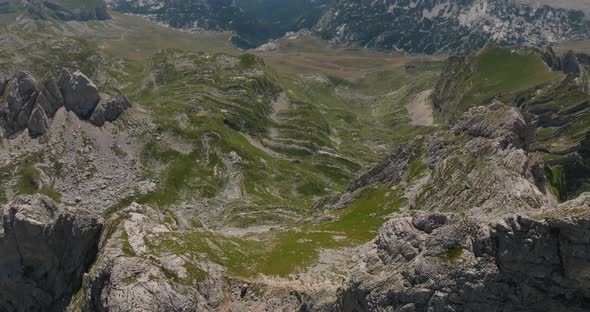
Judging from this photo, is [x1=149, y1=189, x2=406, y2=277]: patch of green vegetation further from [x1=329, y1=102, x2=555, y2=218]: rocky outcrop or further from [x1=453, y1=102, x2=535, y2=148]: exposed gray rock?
[x1=453, y1=102, x2=535, y2=148]: exposed gray rock

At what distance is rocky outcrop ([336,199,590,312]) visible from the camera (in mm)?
41750

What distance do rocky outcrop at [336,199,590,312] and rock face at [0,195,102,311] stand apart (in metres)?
50.5

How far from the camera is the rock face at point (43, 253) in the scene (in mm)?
82688

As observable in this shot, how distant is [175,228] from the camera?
8650 centimetres

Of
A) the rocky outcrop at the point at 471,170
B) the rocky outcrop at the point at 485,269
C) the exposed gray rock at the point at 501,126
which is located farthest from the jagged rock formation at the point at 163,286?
the exposed gray rock at the point at 501,126

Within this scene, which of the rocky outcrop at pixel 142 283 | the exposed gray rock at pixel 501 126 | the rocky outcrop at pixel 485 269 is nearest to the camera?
the rocky outcrop at pixel 485 269

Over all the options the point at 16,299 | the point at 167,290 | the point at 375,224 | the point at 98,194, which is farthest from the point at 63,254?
the point at 98,194

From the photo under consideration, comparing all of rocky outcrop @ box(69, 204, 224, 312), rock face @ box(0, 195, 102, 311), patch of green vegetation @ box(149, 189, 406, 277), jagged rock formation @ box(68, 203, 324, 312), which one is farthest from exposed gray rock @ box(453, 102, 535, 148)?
rock face @ box(0, 195, 102, 311)

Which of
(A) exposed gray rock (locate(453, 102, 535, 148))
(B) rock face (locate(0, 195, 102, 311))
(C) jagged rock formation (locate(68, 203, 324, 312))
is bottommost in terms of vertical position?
(B) rock face (locate(0, 195, 102, 311))

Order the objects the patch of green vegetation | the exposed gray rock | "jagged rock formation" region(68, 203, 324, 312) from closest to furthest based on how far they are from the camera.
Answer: "jagged rock formation" region(68, 203, 324, 312) < the patch of green vegetation < the exposed gray rock

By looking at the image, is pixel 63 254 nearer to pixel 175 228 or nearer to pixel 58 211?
pixel 58 211

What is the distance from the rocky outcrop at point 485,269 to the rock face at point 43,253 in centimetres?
5050

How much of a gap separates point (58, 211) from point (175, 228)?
68.5 feet

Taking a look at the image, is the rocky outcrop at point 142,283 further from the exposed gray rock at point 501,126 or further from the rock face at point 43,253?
the exposed gray rock at point 501,126
